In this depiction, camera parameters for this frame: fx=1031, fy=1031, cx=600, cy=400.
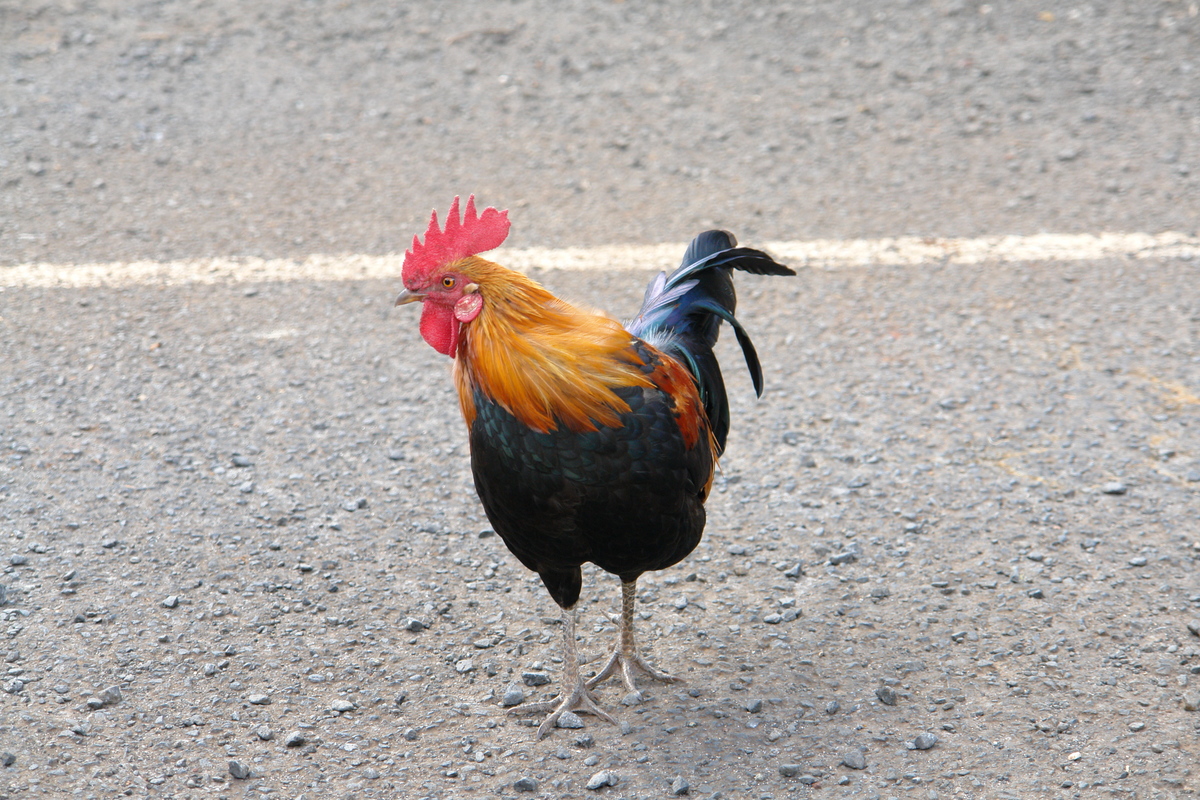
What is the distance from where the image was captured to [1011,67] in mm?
7000

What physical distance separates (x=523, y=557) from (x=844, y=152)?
432 cm

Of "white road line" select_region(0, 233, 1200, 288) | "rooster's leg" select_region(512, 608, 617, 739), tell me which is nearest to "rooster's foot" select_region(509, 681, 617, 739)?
"rooster's leg" select_region(512, 608, 617, 739)

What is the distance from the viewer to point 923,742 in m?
3.08

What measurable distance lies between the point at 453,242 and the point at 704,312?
0.91 metres

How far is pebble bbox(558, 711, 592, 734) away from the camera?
10.5 feet

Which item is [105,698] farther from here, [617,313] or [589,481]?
[617,313]

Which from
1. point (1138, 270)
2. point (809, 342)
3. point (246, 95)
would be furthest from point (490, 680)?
point (246, 95)

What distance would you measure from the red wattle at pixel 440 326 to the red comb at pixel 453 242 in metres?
0.09

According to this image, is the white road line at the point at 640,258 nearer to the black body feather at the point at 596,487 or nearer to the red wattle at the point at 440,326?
the red wattle at the point at 440,326

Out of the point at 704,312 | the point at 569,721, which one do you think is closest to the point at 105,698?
the point at 569,721

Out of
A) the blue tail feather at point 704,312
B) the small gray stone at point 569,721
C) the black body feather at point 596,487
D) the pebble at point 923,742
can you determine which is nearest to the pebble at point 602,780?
the small gray stone at point 569,721

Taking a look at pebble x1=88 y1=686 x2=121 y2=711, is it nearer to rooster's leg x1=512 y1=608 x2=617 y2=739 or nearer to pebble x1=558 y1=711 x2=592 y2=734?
rooster's leg x1=512 y1=608 x2=617 y2=739

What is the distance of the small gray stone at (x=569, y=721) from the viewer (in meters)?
3.21

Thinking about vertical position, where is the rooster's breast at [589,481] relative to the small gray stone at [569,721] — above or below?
above
